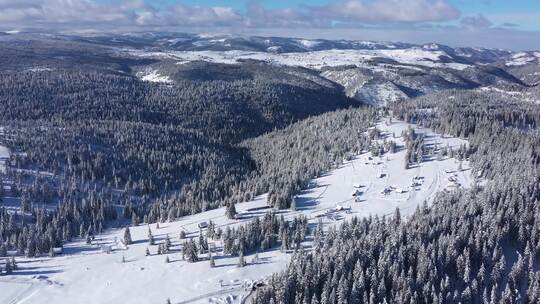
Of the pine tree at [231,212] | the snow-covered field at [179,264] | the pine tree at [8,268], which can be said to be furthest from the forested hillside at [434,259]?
the pine tree at [8,268]

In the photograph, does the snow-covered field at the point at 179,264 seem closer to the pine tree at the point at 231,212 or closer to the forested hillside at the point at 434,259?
the pine tree at the point at 231,212

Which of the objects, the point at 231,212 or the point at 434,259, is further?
the point at 231,212

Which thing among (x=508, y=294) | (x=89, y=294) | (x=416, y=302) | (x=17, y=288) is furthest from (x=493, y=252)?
(x=17, y=288)

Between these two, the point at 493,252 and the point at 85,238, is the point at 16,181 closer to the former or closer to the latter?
the point at 85,238

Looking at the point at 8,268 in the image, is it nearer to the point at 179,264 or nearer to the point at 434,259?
the point at 179,264

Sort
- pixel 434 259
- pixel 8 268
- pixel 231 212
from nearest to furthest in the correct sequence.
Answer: pixel 434 259 → pixel 8 268 → pixel 231 212

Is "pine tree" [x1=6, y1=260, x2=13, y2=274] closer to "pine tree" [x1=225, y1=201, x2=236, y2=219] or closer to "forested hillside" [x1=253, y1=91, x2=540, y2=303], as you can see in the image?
"pine tree" [x1=225, y1=201, x2=236, y2=219]

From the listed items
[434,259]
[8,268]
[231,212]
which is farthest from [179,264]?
[434,259]
